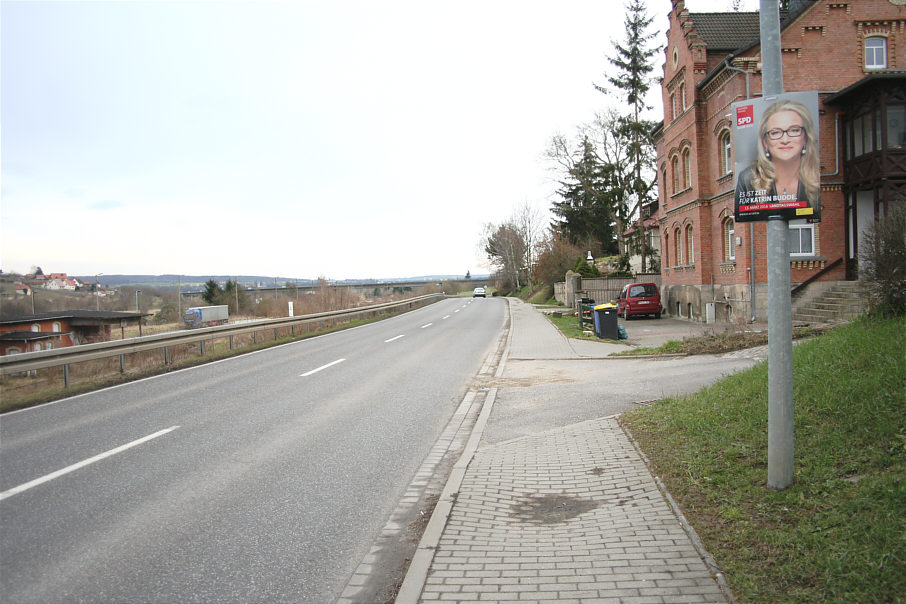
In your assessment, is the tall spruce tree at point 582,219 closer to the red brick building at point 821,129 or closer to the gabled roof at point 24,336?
the red brick building at point 821,129

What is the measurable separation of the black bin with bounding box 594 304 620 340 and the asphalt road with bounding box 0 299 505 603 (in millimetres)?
8459

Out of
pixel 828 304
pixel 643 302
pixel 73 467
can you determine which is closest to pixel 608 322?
pixel 828 304

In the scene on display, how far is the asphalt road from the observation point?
12.4ft

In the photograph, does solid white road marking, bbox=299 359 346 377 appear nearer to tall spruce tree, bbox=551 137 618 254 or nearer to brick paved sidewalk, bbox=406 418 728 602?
brick paved sidewalk, bbox=406 418 728 602

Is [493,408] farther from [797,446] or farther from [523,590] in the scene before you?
[523,590]

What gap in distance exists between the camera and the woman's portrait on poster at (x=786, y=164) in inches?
163

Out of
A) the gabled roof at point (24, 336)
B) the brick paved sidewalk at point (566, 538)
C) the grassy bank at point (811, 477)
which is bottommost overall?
the brick paved sidewalk at point (566, 538)

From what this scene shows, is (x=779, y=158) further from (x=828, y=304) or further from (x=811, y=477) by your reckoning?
(x=828, y=304)

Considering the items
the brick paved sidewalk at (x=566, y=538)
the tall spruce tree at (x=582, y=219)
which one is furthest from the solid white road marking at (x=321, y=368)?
the tall spruce tree at (x=582, y=219)

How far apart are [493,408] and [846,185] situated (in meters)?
18.7

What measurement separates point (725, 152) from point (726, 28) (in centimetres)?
664

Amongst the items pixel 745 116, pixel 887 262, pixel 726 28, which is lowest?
pixel 887 262

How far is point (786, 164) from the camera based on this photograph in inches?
166

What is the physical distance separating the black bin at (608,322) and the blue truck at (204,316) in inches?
1090
